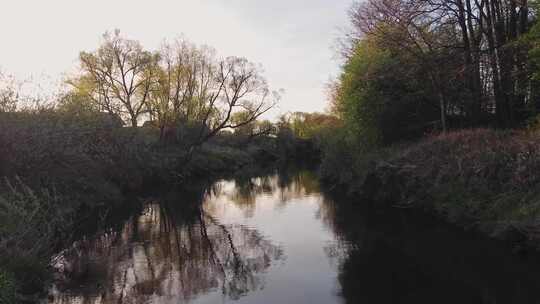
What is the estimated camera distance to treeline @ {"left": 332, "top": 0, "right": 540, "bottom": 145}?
18125mm

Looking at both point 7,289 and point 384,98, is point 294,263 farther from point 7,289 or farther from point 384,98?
point 384,98

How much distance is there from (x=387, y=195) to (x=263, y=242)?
725 cm

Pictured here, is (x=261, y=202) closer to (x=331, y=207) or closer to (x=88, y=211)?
Answer: (x=331, y=207)

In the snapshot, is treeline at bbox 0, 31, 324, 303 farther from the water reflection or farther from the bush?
the water reflection

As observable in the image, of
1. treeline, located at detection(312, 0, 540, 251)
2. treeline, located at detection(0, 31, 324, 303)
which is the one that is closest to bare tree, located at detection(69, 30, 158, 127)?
treeline, located at detection(0, 31, 324, 303)

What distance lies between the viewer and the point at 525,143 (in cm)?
1209

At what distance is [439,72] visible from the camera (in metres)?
19.3

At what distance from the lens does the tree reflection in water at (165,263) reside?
8.87m

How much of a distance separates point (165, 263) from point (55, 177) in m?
7.53

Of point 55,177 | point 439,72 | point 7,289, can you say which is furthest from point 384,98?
point 7,289

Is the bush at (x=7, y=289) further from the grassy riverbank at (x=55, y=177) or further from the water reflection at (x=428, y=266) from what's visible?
the water reflection at (x=428, y=266)

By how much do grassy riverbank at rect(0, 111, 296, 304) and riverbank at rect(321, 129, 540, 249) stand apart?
1024 cm

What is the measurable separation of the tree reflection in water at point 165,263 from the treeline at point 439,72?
988 centimetres

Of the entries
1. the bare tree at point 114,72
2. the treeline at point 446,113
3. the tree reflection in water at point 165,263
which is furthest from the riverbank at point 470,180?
the bare tree at point 114,72
